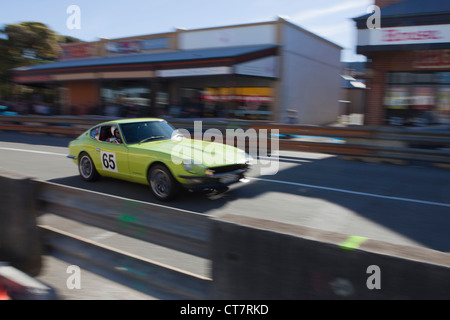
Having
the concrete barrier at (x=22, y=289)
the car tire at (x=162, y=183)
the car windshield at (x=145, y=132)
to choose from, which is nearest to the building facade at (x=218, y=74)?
the car windshield at (x=145, y=132)

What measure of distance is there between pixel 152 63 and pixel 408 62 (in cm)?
1288

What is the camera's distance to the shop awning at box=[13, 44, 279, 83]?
60.2ft

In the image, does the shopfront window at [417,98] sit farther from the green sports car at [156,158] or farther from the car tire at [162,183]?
the car tire at [162,183]

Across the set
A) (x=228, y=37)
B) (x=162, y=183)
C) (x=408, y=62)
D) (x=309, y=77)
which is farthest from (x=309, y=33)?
(x=162, y=183)

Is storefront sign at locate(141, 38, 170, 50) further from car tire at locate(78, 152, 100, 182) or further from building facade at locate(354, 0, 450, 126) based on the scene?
car tire at locate(78, 152, 100, 182)

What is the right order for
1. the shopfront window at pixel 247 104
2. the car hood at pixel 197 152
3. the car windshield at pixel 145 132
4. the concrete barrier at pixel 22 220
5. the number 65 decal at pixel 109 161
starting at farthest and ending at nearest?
the shopfront window at pixel 247 104 → the number 65 decal at pixel 109 161 → the car windshield at pixel 145 132 → the car hood at pixel 197 152 → the concrete barrier at pixel 22 220

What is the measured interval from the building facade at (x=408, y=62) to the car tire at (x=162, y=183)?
11.1m

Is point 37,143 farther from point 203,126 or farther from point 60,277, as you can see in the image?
point 60,277

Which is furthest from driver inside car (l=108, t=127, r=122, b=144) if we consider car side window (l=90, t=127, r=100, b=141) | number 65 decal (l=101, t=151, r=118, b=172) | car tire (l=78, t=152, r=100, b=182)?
car tire (l=78, t=152, r=100, b=182)

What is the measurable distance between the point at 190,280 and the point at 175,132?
5.12 m

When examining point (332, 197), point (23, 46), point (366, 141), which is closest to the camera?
point (332, 197)

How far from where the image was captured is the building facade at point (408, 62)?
13273 mm

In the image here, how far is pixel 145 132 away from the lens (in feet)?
24.0

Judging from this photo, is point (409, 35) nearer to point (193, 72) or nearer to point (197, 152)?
point (193, 72)
